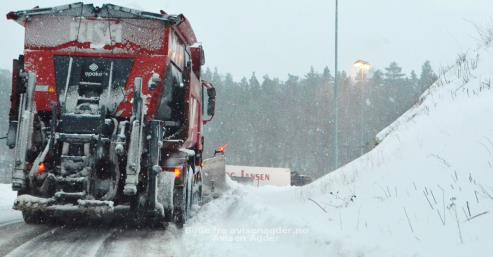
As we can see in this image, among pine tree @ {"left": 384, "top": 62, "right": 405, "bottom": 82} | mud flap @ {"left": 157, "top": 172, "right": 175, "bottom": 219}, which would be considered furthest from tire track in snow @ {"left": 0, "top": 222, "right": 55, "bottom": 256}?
pine tree @ {"left": 384, "top": 62, "right": 405, "bottom": 82}

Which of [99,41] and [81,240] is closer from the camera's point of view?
[81,240]

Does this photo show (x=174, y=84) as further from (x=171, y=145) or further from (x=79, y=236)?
(x=79, y=236)

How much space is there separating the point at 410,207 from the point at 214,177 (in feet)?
39.0

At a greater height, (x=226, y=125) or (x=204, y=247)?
(x=226, y=125)

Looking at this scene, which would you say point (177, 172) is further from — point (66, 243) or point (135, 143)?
point (66, 243)

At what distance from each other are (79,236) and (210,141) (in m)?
68.5

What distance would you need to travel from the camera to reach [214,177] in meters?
16.7

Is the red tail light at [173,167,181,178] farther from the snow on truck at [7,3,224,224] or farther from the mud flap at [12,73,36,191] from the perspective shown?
the mud flap at [12,73,36,191]

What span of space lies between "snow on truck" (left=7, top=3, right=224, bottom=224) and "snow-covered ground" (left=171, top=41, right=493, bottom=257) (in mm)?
1181

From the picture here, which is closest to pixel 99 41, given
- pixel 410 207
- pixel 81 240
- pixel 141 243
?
pixel 81 240

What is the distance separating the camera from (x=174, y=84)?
8750 millimetres

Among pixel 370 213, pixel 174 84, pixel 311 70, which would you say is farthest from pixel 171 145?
pixel 311 70

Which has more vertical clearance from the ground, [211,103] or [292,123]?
[292,123]

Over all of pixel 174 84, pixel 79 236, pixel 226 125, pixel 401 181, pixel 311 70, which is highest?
pixel 311 70
